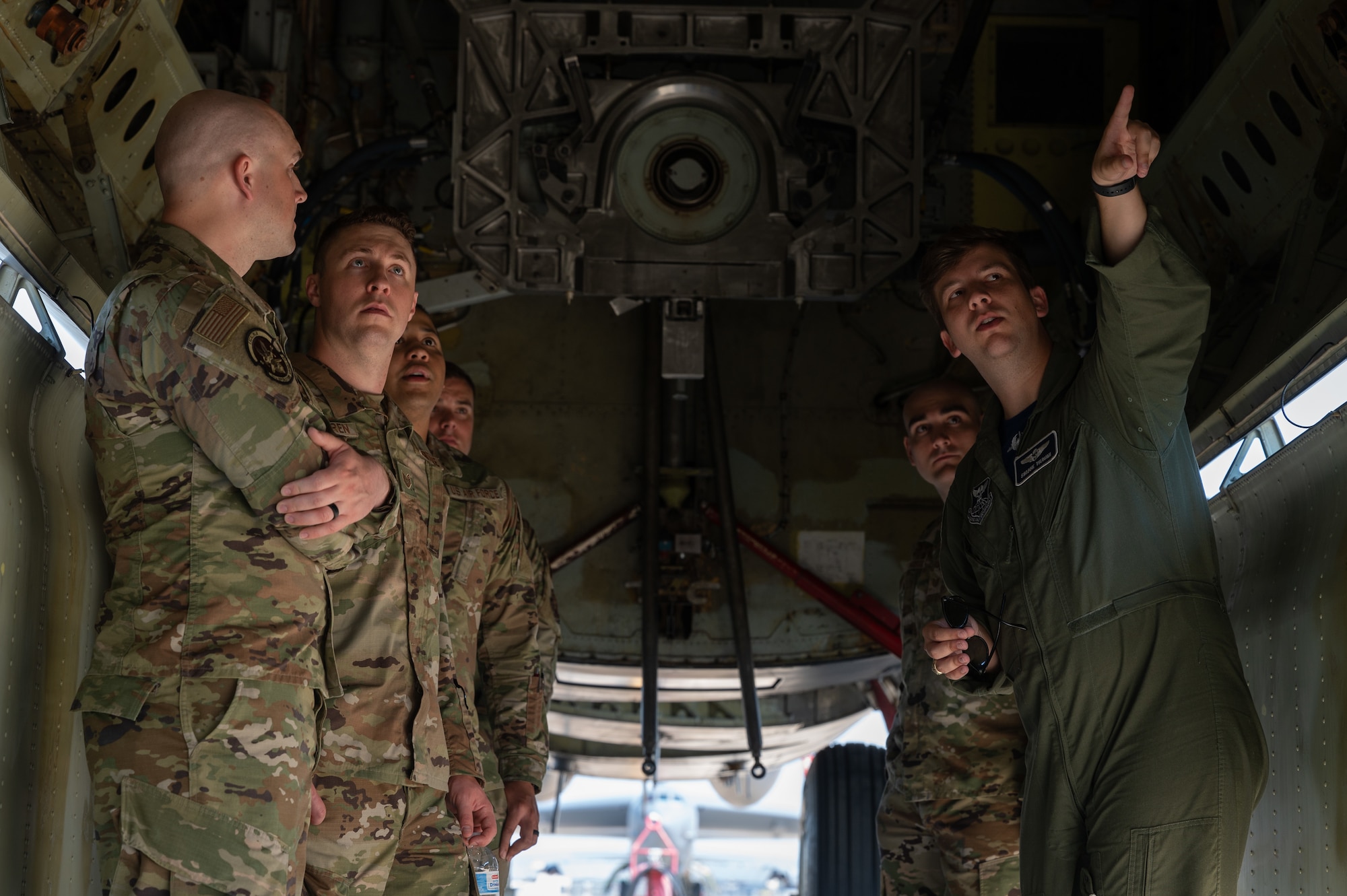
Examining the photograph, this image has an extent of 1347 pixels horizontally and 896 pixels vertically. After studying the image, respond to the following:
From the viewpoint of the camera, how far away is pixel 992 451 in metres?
2.43

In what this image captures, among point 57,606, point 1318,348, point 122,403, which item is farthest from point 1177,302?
point 57,606

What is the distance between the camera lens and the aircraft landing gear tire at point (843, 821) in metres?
5.10

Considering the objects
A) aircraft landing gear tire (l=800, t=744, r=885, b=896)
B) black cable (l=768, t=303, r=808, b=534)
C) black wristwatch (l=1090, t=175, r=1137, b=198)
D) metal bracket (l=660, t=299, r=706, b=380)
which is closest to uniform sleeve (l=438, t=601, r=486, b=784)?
black wristwatch (l=1090, t=175, r=1137, b=198)

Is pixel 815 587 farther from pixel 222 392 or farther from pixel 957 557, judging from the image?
pixel 222 392

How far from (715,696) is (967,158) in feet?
7.85

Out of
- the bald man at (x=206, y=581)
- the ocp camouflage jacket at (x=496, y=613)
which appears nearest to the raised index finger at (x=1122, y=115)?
the bald man at (x=206, y=581)

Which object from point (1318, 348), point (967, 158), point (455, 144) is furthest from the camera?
point (967, 158)

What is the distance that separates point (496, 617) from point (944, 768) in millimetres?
1257

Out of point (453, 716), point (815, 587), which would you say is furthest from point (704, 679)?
point (453, 716)

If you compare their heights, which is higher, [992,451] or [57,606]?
[992,451]

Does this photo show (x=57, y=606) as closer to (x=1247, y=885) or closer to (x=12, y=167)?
(x=12, y=167)

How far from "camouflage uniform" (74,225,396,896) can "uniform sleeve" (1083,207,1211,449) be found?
4.18 feet

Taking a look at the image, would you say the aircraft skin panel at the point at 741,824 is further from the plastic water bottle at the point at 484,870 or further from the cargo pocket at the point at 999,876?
the plastic water bottle at the point at 484,870

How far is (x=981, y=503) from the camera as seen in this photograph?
8.03 feet
